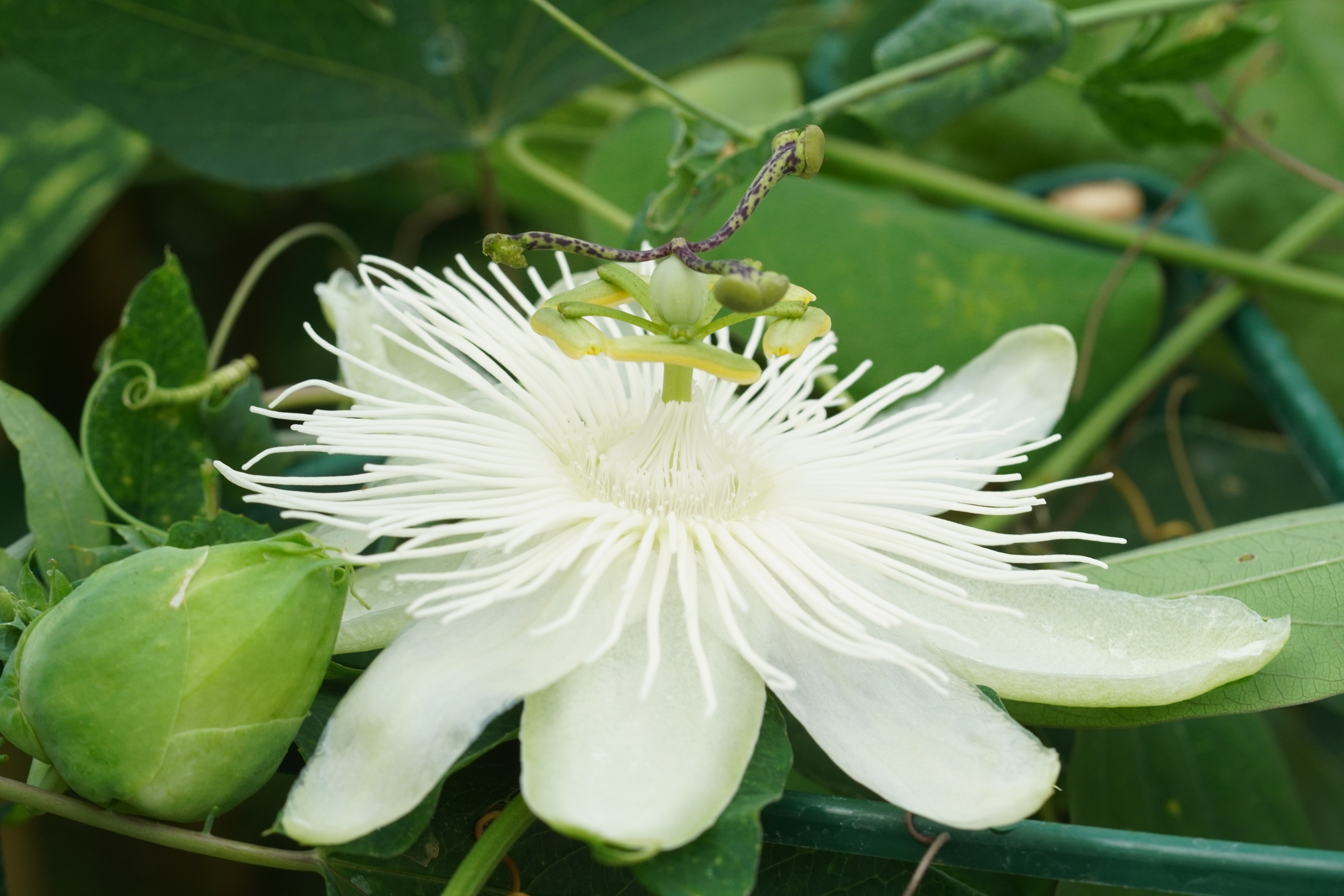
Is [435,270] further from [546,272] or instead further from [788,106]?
[788,106]

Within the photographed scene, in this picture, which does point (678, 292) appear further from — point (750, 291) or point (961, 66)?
point (961, 66)

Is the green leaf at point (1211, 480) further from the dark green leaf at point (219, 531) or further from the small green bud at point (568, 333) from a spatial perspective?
the dark green leaf at point (219, 531)

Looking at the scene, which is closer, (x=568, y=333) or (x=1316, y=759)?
(x=568, y=333)

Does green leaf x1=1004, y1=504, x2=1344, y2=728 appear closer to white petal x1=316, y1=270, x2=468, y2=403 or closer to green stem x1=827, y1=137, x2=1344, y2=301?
white petal x1=316, y1=270, x2=468, y2=403

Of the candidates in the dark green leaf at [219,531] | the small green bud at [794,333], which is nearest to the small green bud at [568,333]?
the small green bud at [794,333]

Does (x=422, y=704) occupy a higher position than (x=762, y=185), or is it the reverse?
(x=762, y=185)

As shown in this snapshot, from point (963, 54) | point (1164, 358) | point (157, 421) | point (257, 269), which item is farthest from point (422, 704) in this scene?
point (1164, 358)

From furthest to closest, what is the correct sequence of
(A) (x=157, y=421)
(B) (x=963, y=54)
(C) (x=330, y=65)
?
(C) (x=330, y=65) < (B) (x=963, y=54) < (A) (x=157, y=421)
